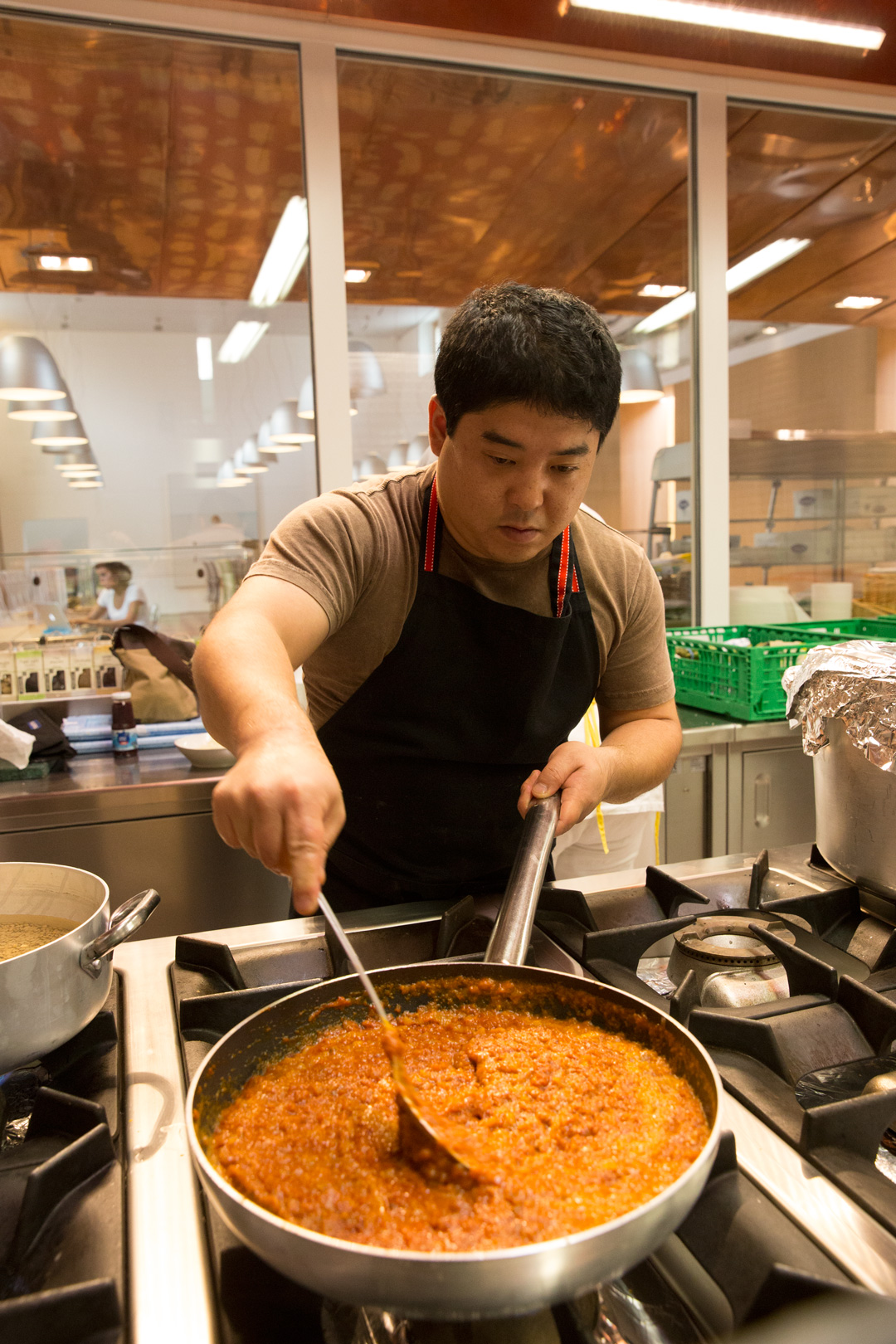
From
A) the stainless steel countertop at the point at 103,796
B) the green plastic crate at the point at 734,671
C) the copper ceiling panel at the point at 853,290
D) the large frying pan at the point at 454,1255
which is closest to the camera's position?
the large frying pan at the point at 454,1255

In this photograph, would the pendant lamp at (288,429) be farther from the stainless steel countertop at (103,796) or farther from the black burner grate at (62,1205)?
the black burner grate at (62,1205)

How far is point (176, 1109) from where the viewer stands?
A: 72 cm

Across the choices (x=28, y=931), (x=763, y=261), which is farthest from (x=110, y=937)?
(x=763, y=261)

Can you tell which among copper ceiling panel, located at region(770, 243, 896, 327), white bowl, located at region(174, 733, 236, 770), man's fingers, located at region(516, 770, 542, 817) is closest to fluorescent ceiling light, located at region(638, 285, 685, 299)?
copper ceiling panel, located at region(770, 243, 896, 327)

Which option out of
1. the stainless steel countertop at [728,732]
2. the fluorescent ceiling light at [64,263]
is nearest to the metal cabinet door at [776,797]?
the stainless steel countertop at [728,732]

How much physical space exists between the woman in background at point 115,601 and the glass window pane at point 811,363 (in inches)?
81.6

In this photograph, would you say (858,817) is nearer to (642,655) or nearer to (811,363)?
(642,655)

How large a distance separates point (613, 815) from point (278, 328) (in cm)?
189

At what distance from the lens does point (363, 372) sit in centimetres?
296

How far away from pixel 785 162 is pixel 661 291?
64 cm

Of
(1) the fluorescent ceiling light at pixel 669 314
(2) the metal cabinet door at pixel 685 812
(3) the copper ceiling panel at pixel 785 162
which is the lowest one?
(2) the metal cabinet door at pixel 685 812

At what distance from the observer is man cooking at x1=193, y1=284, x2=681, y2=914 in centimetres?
107

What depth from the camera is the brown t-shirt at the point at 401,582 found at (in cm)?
120

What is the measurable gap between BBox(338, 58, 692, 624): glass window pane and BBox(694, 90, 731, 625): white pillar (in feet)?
0.19
